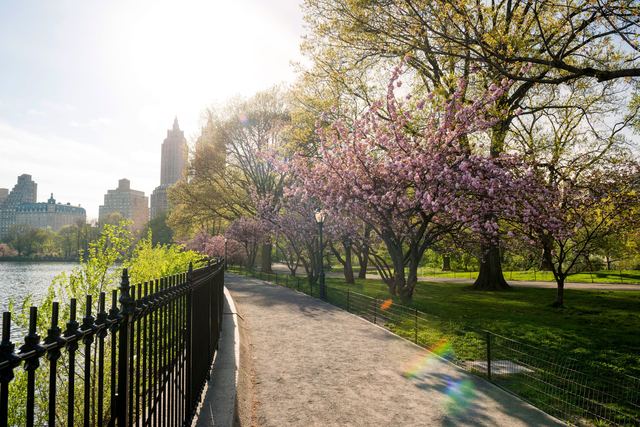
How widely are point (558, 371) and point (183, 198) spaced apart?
35780 mm

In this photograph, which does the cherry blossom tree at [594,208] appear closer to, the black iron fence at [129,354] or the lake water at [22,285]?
the black iron fence at [129,354]

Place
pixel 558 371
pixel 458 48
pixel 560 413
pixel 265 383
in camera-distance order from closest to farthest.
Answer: pixel 560 413 → pixel 265 383 → pixel 558 371 → pixel 458 48

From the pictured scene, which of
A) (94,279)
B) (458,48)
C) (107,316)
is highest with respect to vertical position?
(458,48)

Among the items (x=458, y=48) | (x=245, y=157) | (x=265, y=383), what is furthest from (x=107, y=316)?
(x=245, y=157)

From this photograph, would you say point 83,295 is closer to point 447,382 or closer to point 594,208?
point 447,382

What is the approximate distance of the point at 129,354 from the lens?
3277mm

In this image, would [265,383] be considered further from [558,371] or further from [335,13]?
[335,13]

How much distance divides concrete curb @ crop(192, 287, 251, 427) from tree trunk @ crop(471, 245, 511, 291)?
763 inches

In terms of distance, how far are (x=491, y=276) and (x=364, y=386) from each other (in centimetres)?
2031

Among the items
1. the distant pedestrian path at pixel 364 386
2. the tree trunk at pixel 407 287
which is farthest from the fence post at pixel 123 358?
the tree trunk at pixel 407 287

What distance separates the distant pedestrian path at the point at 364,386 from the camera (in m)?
5.48

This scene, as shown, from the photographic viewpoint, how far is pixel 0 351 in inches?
54.2

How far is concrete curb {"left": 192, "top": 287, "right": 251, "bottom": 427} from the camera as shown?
4.90m

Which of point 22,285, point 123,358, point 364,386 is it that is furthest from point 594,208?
point 22,285
